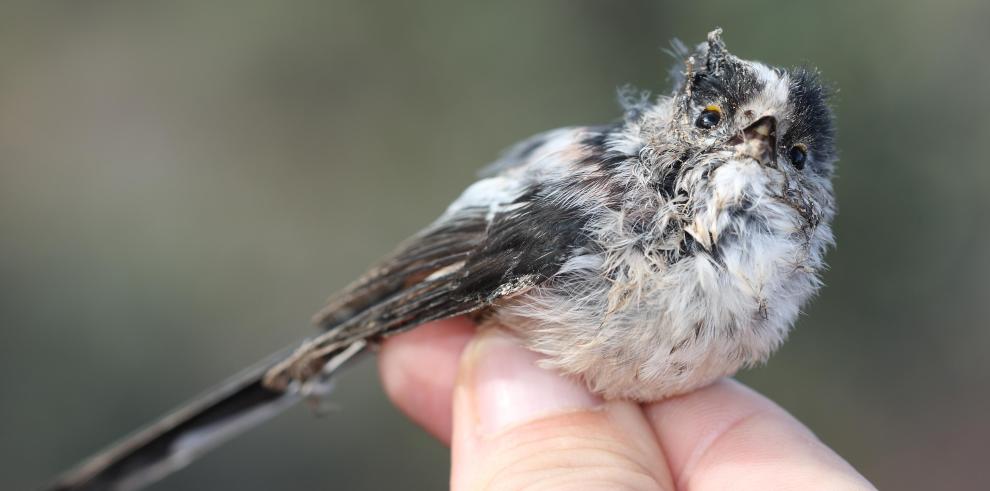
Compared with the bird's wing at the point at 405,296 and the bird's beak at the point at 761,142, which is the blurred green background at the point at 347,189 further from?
the bird's beak at the point at 761,142

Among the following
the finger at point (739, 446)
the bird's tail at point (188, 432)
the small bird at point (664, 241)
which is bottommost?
the finger at point (739, 446)

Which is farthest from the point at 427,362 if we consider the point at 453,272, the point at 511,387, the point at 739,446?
the point at 739,446

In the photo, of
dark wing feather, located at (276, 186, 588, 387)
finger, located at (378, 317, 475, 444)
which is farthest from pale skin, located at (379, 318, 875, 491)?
finger, located at (378, 317, 475, 444)

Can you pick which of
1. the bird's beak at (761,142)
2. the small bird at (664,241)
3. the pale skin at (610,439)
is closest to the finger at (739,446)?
the pale skin at (610,439)

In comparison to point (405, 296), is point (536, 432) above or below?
below

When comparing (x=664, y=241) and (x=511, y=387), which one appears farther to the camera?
(x=511, y=387)

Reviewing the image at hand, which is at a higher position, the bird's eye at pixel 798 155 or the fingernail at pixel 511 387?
the bird's eye at pixel 798 155

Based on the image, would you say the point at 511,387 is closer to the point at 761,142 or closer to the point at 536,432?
the point at 536,432

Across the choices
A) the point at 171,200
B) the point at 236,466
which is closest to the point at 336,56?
the point at 171,200
